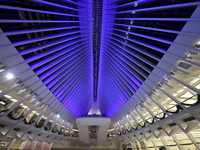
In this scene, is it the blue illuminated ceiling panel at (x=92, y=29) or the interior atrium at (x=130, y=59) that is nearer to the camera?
the interior atrium at (x=130, y=59)

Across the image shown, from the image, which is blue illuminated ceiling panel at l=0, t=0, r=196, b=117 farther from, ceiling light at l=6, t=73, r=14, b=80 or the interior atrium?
ceiling light at l=6, t=73, r=14, b=80

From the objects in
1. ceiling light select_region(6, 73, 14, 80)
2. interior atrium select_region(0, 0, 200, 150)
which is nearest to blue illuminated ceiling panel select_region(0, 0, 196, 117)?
interior atrium select_region(0, 0, 200, 150)

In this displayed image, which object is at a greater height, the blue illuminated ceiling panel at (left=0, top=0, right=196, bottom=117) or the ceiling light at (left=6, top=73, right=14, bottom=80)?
the blue illuminated ceiling panel at (left=0, top=0, right=196, bottom=117)

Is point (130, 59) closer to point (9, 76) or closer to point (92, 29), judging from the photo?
point (92, 29)

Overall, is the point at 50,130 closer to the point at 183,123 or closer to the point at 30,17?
the point at 30,17

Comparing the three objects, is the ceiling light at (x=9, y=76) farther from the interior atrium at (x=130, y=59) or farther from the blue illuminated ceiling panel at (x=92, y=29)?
the blue illuminated ceiling panel at (x=92, y=29)

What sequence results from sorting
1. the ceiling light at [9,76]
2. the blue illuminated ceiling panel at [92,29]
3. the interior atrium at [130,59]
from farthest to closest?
1. the ceiling light at [9,76]
2. the blue illuminated ceiling panel at [92,29]
3. the interior atrium at [130,59]

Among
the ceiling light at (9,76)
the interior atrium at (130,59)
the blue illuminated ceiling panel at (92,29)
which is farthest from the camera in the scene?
the ceiling light at (9,76)

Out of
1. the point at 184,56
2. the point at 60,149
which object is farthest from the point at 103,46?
the point at 60,149

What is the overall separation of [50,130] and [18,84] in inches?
441

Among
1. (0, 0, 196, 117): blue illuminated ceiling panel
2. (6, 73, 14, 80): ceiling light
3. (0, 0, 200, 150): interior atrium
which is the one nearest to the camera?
(0, 0, 200, 150): interior atrium

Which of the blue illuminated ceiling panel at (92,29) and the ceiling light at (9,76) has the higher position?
the blue illuminated ceiling panel at (92,29)

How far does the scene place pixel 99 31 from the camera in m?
18.6

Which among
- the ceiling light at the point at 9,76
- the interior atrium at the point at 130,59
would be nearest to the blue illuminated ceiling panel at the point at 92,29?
the interior atrium at the point at 130,59
